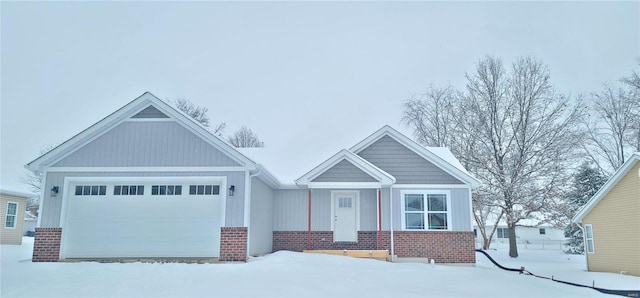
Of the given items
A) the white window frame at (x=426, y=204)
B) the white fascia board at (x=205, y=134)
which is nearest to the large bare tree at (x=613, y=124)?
the white window frame at (x=426, y=204)

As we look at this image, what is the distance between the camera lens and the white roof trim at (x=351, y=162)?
50.2 ft

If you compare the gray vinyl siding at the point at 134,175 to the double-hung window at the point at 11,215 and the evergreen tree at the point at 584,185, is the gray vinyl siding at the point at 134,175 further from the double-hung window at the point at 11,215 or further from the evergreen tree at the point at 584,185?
the evergreen tree at the point at 584,185

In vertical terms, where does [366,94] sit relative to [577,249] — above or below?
above

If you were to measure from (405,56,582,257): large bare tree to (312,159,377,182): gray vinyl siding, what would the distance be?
36.1 ft

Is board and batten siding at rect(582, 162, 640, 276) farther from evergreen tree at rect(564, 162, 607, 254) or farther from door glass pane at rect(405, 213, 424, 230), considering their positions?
door glass pane at rect(405, 213, 424, 230)

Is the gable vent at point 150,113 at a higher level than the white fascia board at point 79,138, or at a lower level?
higher

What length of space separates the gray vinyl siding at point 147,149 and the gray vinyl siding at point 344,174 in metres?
3.81

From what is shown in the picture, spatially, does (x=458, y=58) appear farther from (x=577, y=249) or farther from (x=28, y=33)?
(x=28, y=33)

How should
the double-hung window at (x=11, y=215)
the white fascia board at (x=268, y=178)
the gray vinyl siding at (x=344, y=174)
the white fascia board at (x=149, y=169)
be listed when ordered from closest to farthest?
the white fascia board at (x=149, y=169)
the white fascia board at (x=268, y=178)
the gray vinyl siding at (x=344, y=174)
the double-hung window at (x=11, y=215)

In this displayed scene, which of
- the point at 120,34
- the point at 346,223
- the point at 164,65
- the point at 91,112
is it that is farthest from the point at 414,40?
the point at 91,112

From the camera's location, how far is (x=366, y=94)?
4044 cm

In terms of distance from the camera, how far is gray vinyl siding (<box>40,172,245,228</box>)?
12.5 m

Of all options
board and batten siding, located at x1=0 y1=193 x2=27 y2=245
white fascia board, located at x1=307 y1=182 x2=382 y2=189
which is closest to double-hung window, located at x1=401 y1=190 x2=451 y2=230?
white fascia board, located at x1=307 y1=182 x2=382 y2=189

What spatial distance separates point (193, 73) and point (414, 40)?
55.6 feet
